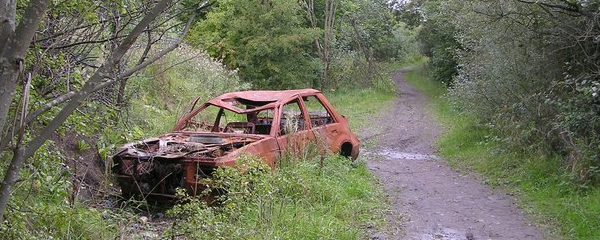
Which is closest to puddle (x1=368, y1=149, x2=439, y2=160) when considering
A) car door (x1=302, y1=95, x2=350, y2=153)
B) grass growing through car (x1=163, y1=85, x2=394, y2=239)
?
car door (x1=302, y1=95, x2=350, y2=153)

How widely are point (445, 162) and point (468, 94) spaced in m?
2.08

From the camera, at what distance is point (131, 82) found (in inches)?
396

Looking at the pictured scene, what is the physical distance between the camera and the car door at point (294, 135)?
8469 millimetres

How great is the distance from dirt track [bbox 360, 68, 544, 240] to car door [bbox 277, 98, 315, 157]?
1.49 meters

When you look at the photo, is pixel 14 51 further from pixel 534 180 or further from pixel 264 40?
pixel 264 40

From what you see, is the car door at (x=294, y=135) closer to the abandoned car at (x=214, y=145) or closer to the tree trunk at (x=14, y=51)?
the abandoned car at (x=214, y=145)

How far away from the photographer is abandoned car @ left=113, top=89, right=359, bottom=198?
7227 millimetres

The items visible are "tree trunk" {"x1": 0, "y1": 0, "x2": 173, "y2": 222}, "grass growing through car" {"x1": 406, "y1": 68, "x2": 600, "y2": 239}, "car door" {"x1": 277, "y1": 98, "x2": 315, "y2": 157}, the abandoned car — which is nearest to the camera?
"tree trunk" {"x1": 0, "y1": 0, "x2": 173, "y2": 222}

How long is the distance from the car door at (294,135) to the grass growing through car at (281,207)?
6.7 inches

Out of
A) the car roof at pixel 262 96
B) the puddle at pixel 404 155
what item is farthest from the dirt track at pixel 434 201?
the car roof at pixel 262 96

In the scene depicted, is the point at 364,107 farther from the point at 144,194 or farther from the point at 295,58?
the point at 144,194

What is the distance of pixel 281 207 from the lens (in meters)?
6.47

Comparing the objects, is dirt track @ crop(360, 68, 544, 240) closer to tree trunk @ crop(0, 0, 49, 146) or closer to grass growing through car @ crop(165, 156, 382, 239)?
grass growing through car @ crop(165, 156, 382, 239)

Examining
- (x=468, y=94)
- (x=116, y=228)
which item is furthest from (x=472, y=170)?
(x=116, y=228)
